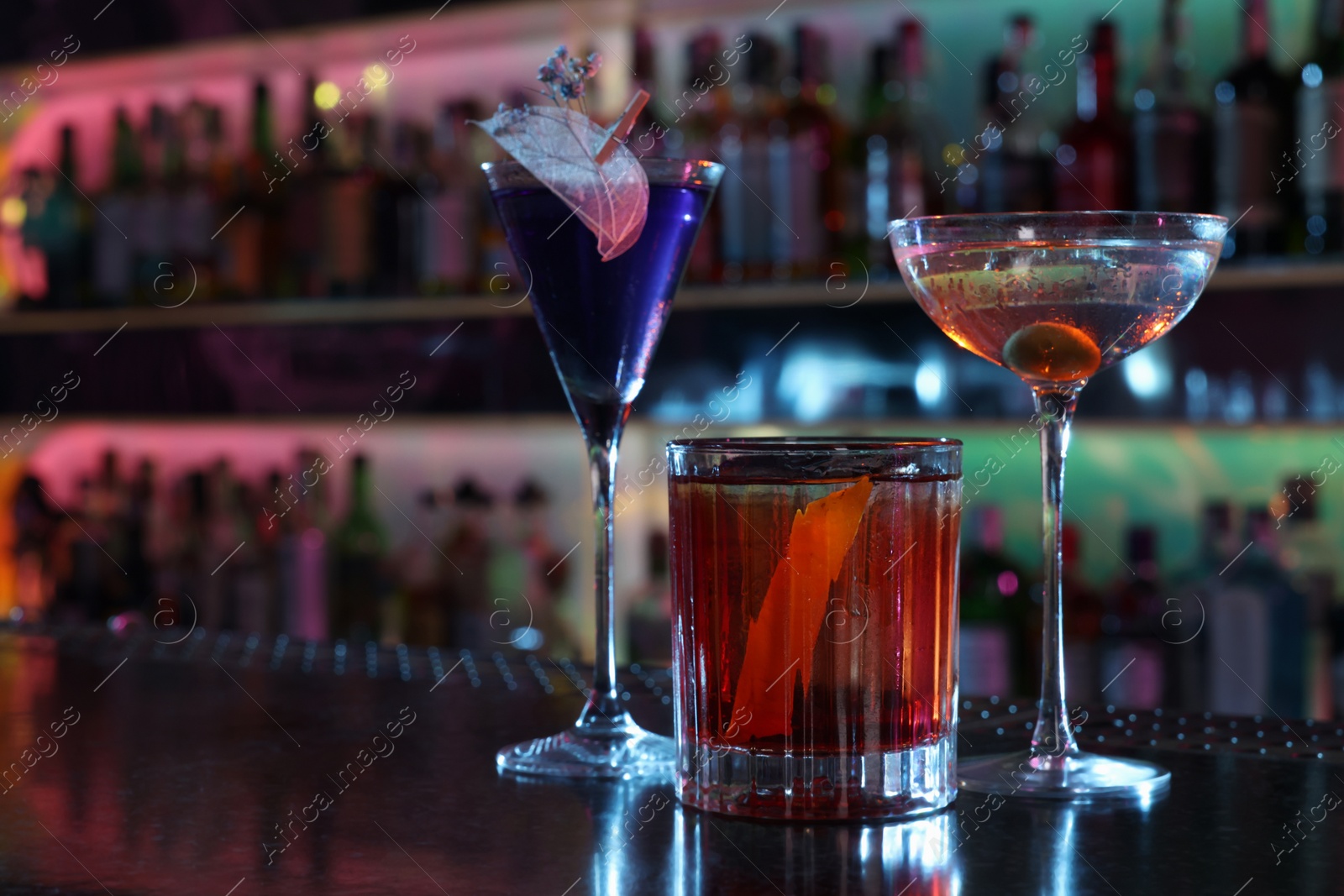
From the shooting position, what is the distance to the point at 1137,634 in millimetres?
1636

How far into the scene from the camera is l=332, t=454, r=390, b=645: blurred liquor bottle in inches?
83.4

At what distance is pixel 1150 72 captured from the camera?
170 centimetres

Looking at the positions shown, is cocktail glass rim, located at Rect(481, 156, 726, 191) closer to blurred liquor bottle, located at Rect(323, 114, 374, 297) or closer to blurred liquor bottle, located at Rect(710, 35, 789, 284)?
blurred liquor bottle, located at Rect(710, 35, 789, 284)

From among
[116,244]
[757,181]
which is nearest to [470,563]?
[757,181]

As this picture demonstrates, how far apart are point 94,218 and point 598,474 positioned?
198cm

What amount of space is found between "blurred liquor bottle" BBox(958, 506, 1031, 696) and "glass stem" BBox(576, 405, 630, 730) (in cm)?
99

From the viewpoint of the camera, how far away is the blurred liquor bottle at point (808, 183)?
1.73m

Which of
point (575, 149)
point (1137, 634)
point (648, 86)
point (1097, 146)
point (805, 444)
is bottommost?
point (1137, 634)

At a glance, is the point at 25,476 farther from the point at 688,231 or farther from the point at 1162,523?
the point at 688,231

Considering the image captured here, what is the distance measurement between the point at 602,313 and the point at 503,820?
230 millimetres

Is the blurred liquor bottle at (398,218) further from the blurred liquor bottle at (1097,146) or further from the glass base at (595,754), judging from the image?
the glass base at (595,754)

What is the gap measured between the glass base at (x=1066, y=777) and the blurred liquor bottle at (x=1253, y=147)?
1058mm

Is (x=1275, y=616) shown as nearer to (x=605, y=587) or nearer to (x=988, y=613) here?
(x=988, y=613)

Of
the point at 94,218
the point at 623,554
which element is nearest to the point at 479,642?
the point at 623,554
